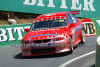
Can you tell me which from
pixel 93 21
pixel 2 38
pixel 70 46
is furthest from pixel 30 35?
pixel 93 21

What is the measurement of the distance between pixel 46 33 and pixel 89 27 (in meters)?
7.56

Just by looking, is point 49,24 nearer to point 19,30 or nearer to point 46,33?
point 46,33

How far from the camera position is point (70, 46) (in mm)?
10531

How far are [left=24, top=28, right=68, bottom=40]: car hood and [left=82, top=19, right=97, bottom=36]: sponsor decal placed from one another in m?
6.63

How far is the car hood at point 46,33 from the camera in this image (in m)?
10.3

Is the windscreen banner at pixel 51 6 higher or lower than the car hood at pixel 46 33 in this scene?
higher

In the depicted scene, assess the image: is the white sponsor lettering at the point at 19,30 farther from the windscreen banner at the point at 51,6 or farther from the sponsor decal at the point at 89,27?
the windscreen banner at the point at 51,6

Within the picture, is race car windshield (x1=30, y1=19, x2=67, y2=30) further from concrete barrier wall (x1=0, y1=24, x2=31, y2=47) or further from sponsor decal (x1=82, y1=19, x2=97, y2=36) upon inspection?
sponsor decal (x1=82, y1=19, x2=97, y2=36)

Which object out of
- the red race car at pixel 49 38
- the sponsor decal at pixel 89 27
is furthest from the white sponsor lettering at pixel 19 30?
the red race car at pixel 49 38

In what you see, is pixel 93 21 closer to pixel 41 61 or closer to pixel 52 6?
pixel 52 6

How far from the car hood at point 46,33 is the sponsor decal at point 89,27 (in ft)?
21.8

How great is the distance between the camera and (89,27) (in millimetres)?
17688

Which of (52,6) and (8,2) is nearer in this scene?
(8,2)

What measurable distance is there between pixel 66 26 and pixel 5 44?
5071mm
